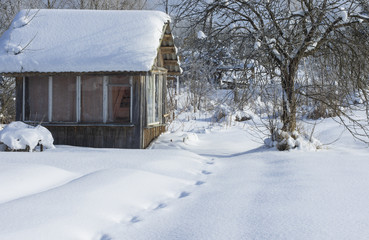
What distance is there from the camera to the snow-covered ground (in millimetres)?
3322

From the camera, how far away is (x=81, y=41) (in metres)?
11.4

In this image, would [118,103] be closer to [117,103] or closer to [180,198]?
[117,103]

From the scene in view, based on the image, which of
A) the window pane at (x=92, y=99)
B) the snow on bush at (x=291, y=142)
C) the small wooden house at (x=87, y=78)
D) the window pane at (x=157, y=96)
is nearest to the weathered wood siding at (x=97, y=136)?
the small wooden house at (x=87, y=78)

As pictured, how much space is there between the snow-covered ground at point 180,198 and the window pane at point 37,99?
163 inches

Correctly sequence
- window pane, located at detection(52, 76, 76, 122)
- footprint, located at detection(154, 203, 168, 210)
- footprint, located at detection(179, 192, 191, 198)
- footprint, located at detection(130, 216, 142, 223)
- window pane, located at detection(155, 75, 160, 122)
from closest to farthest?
footprint, located at detection(130, 216, 142, 223)
footprint, located at detection(154, 203, 168, 210)
footprint, located at detection(179, 192, 191, 198)
window pane, located at detection(52, 76, 76, 122)
window pane, located at detection(155, 75, 160, 122)

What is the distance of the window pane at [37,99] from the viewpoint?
11188 millimetres

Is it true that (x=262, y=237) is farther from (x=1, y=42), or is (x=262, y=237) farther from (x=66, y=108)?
(x=1, y=42)

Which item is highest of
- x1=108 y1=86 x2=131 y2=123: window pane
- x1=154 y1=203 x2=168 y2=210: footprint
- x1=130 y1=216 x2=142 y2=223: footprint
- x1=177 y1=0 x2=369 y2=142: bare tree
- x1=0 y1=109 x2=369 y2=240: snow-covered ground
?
x1=177 y1=0 x2=369 y2=142: bare tree

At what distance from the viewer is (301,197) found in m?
4.36

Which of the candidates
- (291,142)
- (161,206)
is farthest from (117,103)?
(161,206)

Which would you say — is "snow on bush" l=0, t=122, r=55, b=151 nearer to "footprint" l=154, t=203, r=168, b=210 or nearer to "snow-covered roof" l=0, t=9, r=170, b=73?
"snow-covered roof" l=0, t=9, r=170, b=73

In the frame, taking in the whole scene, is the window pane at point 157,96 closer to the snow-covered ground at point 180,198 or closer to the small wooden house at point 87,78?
the small wooden house at point 87,78

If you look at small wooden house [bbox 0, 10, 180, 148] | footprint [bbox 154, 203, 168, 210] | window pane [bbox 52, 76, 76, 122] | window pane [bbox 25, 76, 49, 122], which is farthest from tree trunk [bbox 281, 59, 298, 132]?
window pane [bbox 25, 76, 49, 122]

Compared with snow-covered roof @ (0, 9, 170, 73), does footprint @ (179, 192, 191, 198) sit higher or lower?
lower
